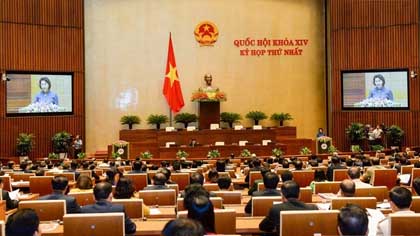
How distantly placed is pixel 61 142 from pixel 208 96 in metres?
5.11

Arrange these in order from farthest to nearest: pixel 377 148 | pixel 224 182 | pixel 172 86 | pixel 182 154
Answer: pixel 172 86 < pixel 377 148 < pixel 182 154 < pixel 224 182

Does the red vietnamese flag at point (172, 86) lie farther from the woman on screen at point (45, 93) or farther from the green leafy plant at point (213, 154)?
the woman on screen at point (45, 93)

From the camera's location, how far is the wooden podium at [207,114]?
734 inches

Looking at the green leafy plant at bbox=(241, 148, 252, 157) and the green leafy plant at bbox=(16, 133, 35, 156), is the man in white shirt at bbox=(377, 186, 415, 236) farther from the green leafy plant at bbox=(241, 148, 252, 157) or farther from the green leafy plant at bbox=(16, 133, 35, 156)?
the green leafy plant at bbox=(16, 133, 35, 156)

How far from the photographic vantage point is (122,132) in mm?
17859

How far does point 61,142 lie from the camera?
17.6 meters

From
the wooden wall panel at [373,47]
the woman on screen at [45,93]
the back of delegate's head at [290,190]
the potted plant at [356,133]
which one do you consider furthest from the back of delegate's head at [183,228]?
the wooden wall panel at [373,47]

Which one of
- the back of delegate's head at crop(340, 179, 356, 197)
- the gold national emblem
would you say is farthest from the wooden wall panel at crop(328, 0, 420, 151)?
the back of delegate's head at crop(340, 179, 356, 197)

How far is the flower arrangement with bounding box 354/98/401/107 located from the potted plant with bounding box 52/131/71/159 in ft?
33.8

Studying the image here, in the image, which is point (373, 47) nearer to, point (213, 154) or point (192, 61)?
point (192, 61)

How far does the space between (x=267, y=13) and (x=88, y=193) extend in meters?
15.3

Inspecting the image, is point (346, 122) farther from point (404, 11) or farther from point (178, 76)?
point (178, 76)

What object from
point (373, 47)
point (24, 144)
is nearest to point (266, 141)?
point (373, 47)

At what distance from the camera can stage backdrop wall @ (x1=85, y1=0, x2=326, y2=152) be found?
64.1 ft
